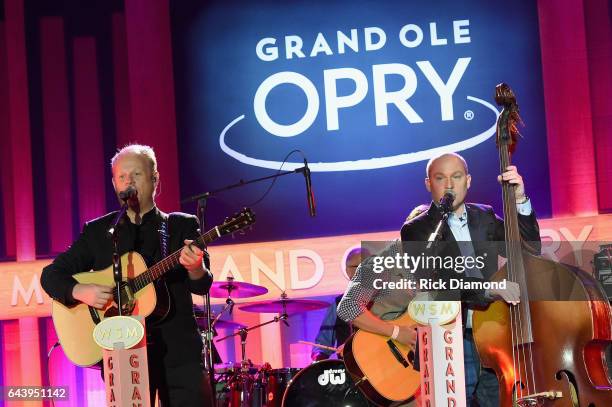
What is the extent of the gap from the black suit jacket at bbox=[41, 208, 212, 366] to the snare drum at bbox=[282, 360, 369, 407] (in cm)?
224

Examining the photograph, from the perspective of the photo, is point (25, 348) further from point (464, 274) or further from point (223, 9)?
point (464, 274)

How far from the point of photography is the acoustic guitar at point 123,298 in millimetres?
3967

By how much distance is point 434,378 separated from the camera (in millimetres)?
3166

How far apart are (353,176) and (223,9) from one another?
187cm

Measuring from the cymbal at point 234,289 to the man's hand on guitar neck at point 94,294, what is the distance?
2.74 metres

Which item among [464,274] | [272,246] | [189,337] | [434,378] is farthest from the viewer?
[272,246]

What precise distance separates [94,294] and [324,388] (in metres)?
2.56

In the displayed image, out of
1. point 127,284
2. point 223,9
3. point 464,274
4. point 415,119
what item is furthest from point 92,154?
point 464,274

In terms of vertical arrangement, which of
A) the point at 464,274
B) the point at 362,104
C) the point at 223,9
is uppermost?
the point at 223,9

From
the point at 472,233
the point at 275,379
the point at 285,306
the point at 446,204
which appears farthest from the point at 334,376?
→ the point at 446,204

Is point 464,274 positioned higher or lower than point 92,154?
lower

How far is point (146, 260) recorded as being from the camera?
4109 mm

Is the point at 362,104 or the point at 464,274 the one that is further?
the point at 362,104

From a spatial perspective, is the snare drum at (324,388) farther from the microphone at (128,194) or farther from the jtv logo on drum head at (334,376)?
the microphone at (128,194)
